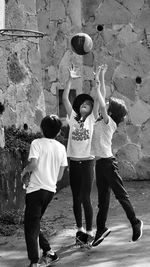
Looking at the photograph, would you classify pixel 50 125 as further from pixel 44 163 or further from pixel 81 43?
pixel 81 43

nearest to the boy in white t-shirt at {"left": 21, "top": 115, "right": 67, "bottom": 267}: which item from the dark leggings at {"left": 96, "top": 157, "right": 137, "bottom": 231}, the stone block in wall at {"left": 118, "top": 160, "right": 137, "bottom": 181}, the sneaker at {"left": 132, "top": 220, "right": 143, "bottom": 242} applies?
the dark leggings at {"left": 96, "top": 157, "right": 137, "bottom": 231}

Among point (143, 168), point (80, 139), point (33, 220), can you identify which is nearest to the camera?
point (33, 220)

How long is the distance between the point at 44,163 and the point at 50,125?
330mm

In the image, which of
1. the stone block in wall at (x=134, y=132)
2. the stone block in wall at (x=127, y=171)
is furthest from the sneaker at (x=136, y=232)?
the stone block in wall at (x=134, y=132)

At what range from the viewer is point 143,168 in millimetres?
9266

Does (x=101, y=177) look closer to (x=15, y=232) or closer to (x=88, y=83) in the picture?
(x=15, y=232)

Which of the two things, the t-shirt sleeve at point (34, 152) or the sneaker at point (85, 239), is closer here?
the t-shirt sleeve at point (34, 152)

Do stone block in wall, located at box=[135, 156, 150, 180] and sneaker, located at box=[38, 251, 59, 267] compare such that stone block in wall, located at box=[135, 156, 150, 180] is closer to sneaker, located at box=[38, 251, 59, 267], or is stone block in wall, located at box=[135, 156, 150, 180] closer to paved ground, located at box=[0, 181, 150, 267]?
paved ground, located at box=[0, 181, 150, 267]

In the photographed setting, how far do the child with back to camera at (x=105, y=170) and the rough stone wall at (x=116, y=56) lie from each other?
370 cm

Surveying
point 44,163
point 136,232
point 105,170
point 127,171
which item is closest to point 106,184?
point 105,170

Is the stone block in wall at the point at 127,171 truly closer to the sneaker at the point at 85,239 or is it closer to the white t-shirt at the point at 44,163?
the sneaker at the point at 85,239

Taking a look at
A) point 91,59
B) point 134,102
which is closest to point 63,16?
point 91,59

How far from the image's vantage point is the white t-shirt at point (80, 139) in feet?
18.3

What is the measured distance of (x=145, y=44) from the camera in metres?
9.23
